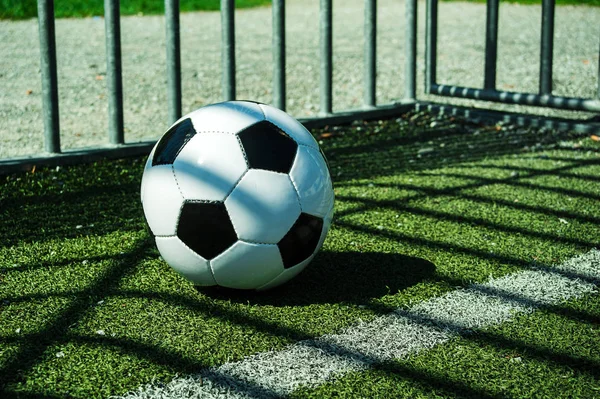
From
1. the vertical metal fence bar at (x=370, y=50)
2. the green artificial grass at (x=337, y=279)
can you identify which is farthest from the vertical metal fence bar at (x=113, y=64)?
the vertical metal fence bar at (x=370, y=50)

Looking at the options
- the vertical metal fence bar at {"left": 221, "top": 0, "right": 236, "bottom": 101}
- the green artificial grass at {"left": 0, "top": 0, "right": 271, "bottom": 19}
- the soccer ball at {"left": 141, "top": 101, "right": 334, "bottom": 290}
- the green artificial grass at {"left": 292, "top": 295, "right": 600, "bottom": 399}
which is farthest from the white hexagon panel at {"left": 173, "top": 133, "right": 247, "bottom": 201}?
the green artificial grass at {"left": 0, "top": 0, "right": 271, "bottom": 19}

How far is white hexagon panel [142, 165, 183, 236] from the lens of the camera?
130 inches

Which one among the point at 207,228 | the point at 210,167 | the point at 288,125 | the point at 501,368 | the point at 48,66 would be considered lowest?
the point at 501,368

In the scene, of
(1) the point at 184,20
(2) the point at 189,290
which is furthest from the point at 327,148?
(1) the point at 184,20

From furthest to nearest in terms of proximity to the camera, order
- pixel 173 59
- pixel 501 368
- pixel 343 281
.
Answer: pixel 173 59 → pixel 343 281 → pixel 501 368

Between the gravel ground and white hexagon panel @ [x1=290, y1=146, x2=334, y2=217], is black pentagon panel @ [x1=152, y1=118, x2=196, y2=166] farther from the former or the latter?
the gravel ground

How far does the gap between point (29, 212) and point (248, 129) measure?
195 cm

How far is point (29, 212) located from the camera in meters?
4.72

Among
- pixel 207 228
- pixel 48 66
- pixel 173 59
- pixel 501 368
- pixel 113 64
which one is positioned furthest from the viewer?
pixel 173 59

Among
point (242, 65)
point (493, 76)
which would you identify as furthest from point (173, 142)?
point (242, 65)

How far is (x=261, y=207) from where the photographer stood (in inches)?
127

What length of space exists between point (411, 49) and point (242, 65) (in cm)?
276

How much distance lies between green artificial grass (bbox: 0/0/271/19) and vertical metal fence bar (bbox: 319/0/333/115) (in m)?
8.06

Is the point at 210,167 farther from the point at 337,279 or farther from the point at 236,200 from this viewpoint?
the point at 337,279
